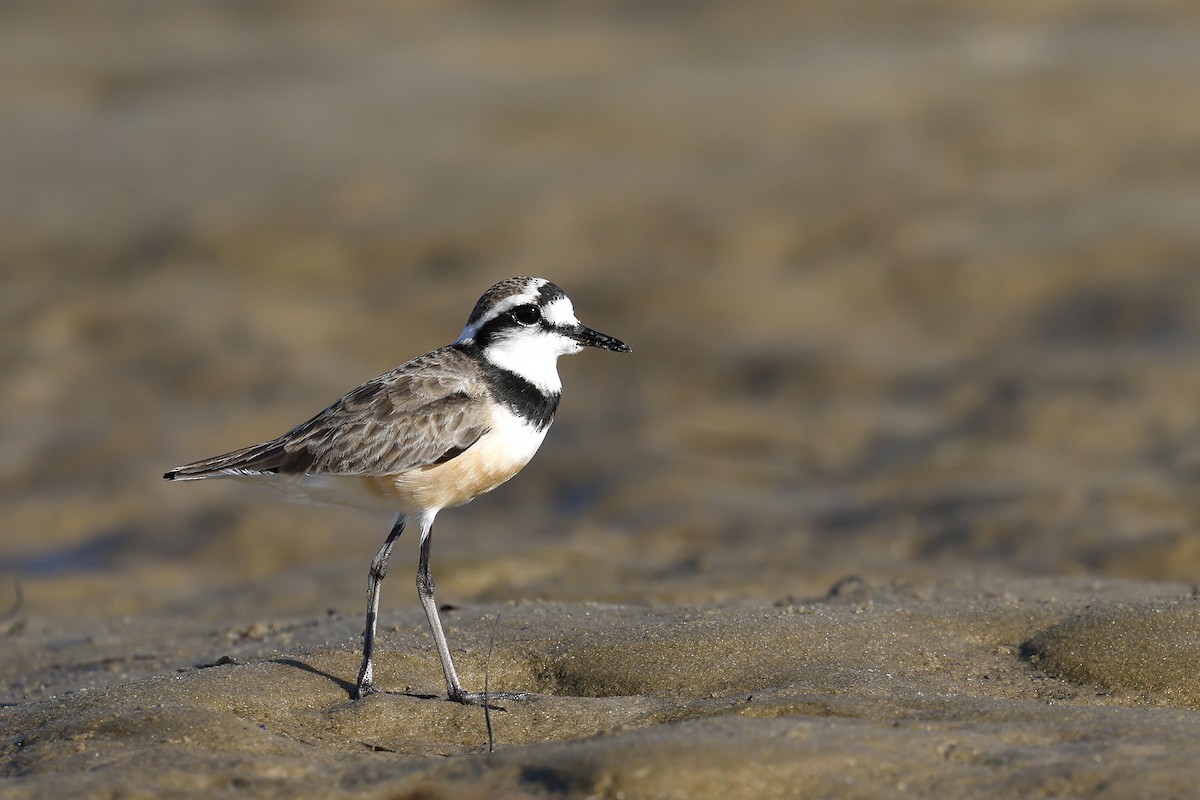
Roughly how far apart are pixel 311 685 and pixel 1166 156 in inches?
484

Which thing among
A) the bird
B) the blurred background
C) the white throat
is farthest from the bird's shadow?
the blurred background

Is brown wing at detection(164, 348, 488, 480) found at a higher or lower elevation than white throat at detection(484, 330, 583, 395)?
lower

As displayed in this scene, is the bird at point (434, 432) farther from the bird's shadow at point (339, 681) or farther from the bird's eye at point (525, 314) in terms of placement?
the bird's shadow at point (339, 681)

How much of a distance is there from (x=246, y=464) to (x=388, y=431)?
67cm

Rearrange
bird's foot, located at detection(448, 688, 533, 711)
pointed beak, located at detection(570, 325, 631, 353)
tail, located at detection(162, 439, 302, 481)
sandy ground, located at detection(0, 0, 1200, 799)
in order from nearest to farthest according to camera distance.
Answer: sandy ground, located at detection(0, 0, 1200, 799) → bird's foot, located at detection(448, 688, 533, 711) → tail, located at detection(162, 439, 302, 481) → pointed beak, located at detection(570, 325, 631, 353)

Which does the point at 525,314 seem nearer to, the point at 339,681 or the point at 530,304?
the point at 530,304

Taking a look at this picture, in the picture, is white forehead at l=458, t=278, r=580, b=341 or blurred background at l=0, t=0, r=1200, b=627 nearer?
white forehead at l=458, t=278, r=580, b=341

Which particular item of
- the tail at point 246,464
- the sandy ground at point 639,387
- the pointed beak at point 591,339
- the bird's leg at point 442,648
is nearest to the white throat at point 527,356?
the pointed beak at point 591,339

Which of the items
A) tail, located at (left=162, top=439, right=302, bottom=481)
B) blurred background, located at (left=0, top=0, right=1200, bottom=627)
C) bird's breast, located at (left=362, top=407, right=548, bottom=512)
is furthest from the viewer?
blurred background, located at (left=0, top=0, right=1200, bottom=627)

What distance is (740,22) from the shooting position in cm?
1920

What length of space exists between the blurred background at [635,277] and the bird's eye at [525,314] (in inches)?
88.3

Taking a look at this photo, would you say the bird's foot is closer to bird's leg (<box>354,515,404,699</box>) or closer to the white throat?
bird's leg (<box>354,515,404,699</box>)

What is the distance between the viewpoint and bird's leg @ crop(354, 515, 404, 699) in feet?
19.4

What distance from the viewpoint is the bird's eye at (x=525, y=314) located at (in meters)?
6.63
